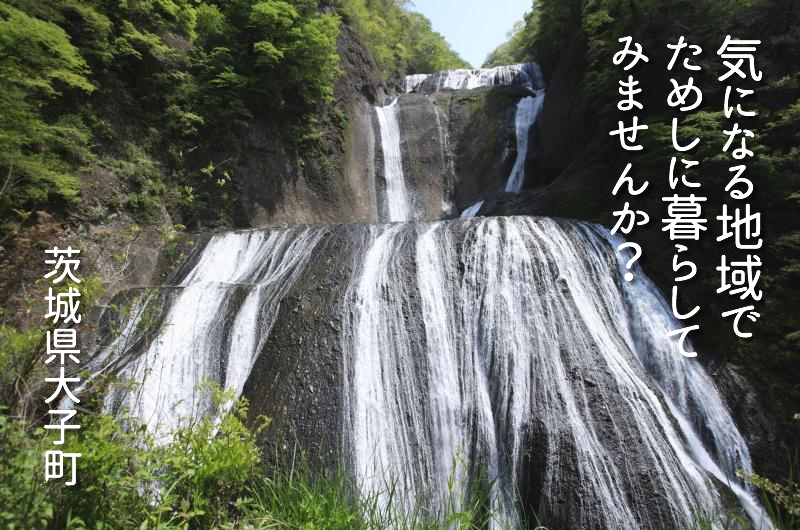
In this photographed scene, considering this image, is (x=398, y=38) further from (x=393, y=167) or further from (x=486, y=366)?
(x=486, y=366)

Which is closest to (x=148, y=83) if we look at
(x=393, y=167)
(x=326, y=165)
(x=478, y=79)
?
(x=326, y=165)

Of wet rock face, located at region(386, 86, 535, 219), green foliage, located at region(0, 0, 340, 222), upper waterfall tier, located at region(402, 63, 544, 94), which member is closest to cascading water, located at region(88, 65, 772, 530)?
green foliage, located at region(0, 0, 340, 222)

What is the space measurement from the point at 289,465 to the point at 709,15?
10112 mm

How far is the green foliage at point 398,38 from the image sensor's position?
1865 cm

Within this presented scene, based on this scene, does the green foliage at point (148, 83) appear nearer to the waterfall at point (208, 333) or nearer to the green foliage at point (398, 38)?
the waterfall at point (208, 333)

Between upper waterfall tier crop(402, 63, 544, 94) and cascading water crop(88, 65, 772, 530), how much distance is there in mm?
11844

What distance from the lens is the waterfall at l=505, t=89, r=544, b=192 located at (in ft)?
42.6

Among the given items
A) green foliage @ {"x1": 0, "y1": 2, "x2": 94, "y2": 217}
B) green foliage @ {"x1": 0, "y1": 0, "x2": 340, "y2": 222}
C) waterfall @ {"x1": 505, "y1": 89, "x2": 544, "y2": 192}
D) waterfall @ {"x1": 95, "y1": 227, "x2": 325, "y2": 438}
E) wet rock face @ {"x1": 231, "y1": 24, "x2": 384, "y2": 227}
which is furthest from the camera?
waterfall @ {"x1": 505, "y1": 89, "x2": 544, "y2": 192}

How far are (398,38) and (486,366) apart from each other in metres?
21.5

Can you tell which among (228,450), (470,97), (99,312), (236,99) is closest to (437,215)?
(470,97)

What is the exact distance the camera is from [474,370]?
16.7 ft

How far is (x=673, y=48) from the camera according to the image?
732cm

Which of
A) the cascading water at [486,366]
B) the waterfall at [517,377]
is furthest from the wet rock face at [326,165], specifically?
the waterfall at [517,377]

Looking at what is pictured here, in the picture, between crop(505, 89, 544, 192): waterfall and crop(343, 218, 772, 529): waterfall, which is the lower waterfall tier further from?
crop(505, 89, 544, 192): waterfall
